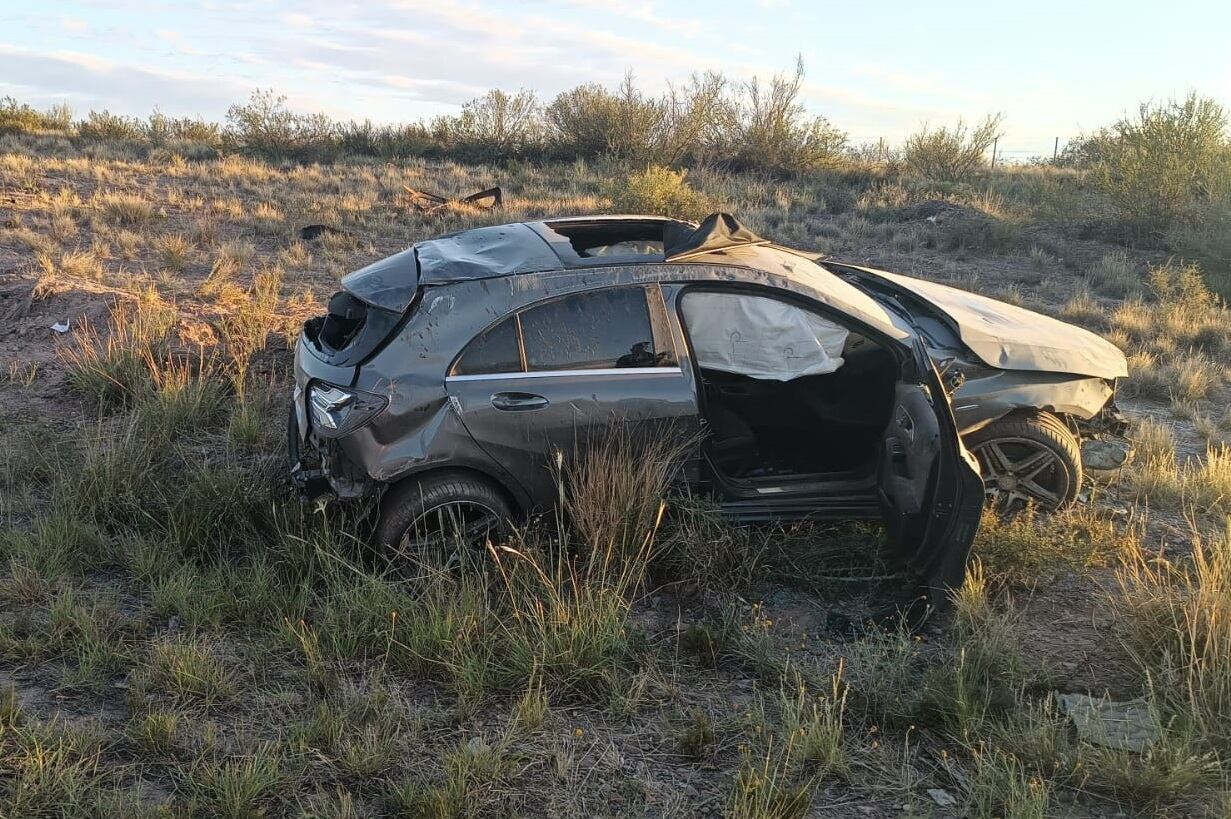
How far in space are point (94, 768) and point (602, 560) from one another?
215 cm

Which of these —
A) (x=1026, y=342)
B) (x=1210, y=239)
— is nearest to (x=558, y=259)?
(x=1026, y=342)

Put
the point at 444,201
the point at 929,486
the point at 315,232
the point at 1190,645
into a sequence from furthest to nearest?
1. the point at 444,201
2. the point at 315,232
3. the point at 929,486
4. the point at 1190,645

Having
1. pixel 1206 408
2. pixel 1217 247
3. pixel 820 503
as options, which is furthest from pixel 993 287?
pixel 820 503

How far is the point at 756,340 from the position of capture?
4977mm

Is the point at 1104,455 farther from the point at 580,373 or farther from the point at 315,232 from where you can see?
the point at 315,232

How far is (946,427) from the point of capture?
12.3 feet

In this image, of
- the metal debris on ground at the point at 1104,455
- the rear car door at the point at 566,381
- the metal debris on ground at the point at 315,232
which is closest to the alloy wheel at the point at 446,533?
the rear car door at the point at 566,381

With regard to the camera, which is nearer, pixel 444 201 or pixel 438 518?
pixel 438 518

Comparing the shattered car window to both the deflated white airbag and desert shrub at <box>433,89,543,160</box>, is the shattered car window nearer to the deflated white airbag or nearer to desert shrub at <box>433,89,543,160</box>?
the deflated white airbag

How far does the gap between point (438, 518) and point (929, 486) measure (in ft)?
7.59

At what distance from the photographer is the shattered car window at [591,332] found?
13.6 ft

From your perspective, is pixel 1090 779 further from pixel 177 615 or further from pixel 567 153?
pixel 567 153

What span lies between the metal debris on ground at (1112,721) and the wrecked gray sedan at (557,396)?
698 mm

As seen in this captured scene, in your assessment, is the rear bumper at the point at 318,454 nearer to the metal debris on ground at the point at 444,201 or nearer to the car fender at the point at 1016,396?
the car fender at the point at 1016,396
